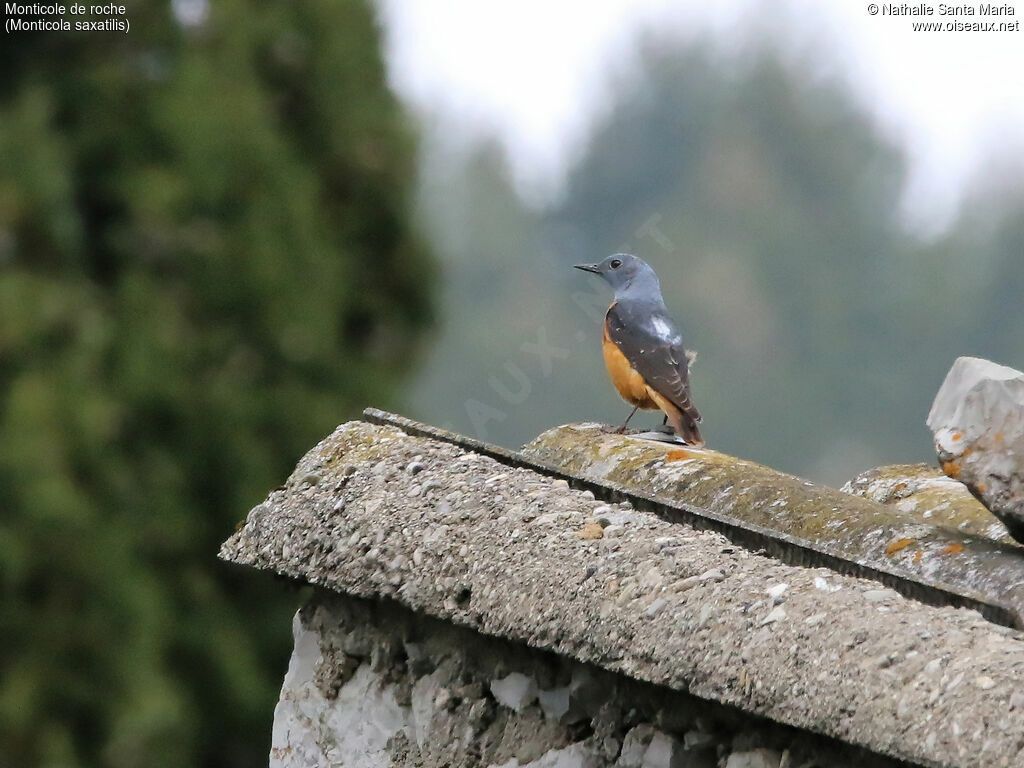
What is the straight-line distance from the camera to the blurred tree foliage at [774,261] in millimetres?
23828

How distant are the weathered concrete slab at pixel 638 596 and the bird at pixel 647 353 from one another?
2.84m

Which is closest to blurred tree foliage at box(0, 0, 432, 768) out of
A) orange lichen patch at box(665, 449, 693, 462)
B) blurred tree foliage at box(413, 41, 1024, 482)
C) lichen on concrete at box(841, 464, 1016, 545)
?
orange lichen patch at box(665, 449, 693, 462)

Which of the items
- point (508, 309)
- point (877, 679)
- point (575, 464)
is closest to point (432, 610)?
point (877, 679)

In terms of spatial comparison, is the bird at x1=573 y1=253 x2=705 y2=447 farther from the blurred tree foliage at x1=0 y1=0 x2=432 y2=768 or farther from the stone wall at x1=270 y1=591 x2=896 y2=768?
the stone wall at x1=270 y1=591 x2=896 y2=768

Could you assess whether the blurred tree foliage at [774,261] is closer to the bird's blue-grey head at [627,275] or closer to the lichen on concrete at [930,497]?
the bird's blue-grey head at [627,275]

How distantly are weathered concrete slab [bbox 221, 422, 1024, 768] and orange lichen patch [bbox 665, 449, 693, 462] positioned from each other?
1.19 metres

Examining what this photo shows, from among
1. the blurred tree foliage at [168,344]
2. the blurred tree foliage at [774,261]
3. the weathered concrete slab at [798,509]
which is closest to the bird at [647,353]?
the weathered concrete slab at [798,509]

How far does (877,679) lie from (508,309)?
19934 millimetres

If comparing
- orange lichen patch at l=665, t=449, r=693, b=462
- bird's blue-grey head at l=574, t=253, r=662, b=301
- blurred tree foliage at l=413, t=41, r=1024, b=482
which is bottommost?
orange lichen patch at l=665, t=449, r=693, b=462

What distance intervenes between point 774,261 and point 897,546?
1047 inches

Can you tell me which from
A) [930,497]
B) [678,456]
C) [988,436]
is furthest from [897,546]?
[678,456]

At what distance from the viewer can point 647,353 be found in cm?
546

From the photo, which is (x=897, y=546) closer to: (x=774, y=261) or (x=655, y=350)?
(x=655, y=350)

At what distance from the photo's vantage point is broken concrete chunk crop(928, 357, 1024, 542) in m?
2.31
